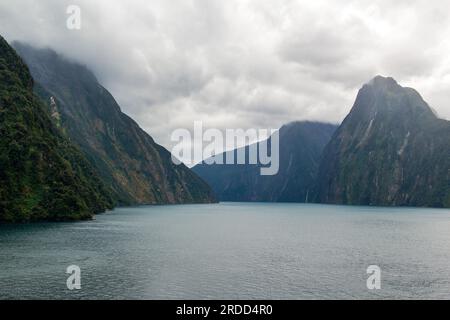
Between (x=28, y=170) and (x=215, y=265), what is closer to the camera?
(x=215, y=265)

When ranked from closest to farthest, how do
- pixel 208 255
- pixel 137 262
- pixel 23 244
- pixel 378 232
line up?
pixel 137 262, pixel 208 255, pixel 23 244, pixel 378 232

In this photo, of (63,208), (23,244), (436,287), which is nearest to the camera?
(436,287)

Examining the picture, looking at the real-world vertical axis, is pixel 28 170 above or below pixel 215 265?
above

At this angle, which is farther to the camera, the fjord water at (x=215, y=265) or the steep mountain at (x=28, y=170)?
the steep mountain at (x=28, y=170)

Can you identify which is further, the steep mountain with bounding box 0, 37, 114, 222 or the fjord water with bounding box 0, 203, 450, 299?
the steep mountain with bounding box 0, 37, 114, 222

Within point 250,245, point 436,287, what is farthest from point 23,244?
point 436,287

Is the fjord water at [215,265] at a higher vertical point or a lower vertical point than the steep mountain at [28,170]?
lower

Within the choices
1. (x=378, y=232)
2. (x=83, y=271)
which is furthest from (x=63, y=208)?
(x=378, y=232)

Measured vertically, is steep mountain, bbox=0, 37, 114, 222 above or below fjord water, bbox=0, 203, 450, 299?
above

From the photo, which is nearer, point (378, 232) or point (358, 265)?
point (358, 265)
